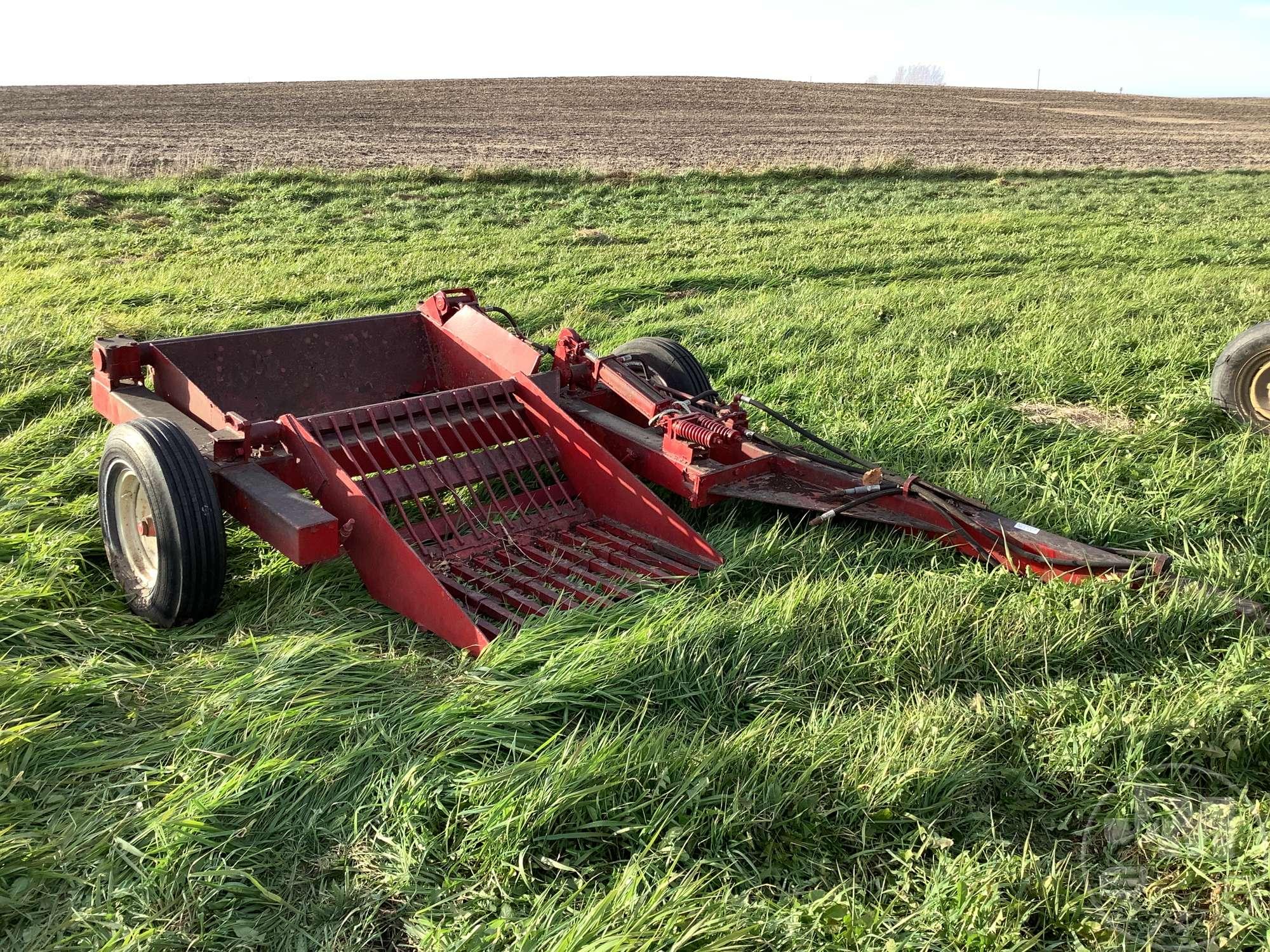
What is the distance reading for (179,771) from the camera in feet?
8.38

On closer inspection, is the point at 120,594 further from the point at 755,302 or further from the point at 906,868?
the point at 755,302

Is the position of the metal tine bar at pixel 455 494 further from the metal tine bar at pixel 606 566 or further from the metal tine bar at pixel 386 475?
the metal tine bar at pixel 606 566

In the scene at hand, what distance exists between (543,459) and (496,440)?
0.74 feet

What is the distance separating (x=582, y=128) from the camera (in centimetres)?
2977

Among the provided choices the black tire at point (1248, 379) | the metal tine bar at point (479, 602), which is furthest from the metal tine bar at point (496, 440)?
the black tire at point (1248, 379)

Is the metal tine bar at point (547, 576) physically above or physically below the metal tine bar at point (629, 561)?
below

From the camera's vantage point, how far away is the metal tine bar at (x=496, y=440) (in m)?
4.09

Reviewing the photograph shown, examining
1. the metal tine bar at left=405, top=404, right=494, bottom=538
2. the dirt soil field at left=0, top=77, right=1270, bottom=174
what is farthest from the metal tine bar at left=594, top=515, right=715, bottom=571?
the dirt soil field at left=0, top=77, right=1270, bottom=174

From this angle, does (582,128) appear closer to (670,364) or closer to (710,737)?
(670,364)

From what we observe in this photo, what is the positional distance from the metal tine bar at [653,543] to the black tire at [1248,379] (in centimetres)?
322

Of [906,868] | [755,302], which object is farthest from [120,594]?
[755,302]

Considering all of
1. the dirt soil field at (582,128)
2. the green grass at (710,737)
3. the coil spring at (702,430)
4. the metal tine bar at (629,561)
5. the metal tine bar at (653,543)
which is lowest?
the green grass at (710,737)

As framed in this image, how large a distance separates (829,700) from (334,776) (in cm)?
142

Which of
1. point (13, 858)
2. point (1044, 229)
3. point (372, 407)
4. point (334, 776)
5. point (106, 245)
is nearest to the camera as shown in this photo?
point (13, 858)
